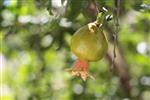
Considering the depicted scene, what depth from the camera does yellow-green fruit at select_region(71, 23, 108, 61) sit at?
1658mm

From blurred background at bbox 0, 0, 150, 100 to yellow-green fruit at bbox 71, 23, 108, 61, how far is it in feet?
1.85

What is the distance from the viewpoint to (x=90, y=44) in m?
1.67

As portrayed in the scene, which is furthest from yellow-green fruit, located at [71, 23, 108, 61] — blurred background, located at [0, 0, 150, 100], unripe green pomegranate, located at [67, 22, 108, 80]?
blurred background, located at [0, 0, 150, 100]

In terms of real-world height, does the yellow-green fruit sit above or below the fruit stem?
below

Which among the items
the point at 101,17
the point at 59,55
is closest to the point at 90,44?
the point at 101,17

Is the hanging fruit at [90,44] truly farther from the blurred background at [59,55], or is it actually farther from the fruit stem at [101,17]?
the blurred background at [59,55]

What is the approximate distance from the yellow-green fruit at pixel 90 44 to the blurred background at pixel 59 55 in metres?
0.56

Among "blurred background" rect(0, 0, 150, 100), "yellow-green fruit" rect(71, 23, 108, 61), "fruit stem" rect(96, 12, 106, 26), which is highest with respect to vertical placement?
"fruit stem" rect(96, 12, 106, 26)

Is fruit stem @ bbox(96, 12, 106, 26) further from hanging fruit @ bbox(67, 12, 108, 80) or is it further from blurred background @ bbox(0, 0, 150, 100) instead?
blurred background @ bbox(0, 0, 150, 100)

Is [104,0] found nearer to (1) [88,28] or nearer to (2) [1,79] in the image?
(1) [88,28]

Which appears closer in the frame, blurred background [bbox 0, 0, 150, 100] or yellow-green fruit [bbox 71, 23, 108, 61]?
yellow-green fruit [bbox 71, 23, 108, 61]

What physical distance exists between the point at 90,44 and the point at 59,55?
2.33 m

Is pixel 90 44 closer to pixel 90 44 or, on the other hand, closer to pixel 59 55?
pixel 90 44

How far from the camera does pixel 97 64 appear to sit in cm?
367
